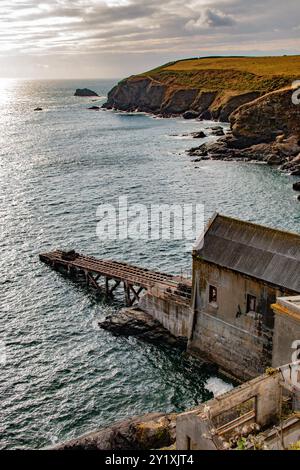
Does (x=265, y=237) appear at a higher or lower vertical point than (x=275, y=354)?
higher


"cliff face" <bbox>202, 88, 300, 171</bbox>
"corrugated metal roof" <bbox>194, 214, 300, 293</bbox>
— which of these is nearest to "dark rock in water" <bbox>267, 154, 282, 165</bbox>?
"cliff face" <bbox>202, 88, 300, 171</bbox>

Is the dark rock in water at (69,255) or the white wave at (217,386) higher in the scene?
the dark rock in water at (69,255)

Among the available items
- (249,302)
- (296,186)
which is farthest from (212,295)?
(296,186)

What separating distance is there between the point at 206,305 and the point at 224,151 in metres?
81.7

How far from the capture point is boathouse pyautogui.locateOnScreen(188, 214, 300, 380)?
32531 millimetres

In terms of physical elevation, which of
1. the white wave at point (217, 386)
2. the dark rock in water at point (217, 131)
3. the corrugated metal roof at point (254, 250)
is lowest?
the white wave at point (217, 386)

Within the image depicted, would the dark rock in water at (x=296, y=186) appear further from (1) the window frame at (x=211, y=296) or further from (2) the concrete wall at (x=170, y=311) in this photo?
(1) the window frame at (x=211, y=296)

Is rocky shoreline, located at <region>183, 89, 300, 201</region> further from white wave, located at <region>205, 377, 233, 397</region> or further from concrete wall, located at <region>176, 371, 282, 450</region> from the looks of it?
concrete wall, located at <region>176, 371, 282, 450</region>

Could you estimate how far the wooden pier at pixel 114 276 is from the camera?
148ft

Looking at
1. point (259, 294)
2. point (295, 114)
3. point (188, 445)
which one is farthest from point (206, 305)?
point (295, 114)

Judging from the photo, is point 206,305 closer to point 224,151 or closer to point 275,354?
point 275,354

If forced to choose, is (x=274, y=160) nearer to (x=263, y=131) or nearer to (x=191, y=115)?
(x=263, y=131)

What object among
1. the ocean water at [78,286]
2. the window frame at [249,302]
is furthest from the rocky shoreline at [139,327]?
the window frame at [249,302]
